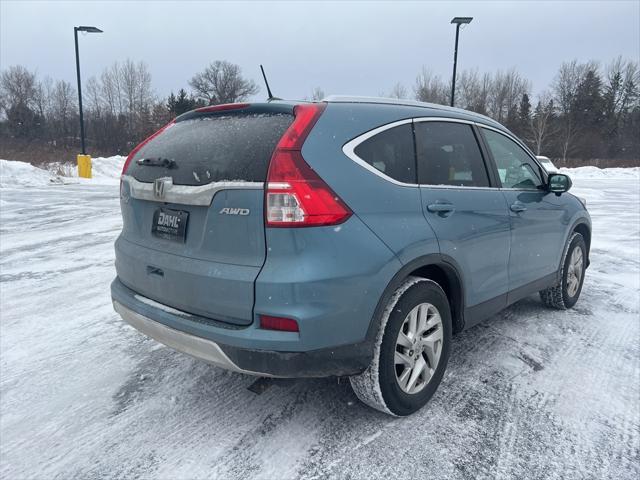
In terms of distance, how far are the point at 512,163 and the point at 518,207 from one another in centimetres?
42

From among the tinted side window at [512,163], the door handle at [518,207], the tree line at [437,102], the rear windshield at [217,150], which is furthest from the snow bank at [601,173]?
the rear windshield at [217,150]

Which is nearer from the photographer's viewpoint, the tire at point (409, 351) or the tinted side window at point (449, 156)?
the tire at point (409, 351)

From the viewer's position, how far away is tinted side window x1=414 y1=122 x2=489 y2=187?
2.71 metres

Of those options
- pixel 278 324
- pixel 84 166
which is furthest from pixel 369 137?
pixel 84 166

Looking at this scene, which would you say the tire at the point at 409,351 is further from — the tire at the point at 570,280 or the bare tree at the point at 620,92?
the bare tree at the point at 620,92

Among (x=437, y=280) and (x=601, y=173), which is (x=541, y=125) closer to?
(x=601, y=173)

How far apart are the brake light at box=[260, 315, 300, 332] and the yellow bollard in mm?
21902

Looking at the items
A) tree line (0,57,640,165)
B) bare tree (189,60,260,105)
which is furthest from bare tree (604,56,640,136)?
bare tree (189,60,260,105)

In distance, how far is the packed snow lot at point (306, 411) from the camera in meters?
2.24

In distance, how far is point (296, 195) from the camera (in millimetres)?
2086

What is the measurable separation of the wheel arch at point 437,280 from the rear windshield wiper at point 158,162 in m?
1.33

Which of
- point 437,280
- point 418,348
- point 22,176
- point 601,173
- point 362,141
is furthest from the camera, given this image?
point 601,173

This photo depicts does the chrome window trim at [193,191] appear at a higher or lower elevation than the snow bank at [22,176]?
higher

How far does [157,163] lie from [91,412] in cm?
149
